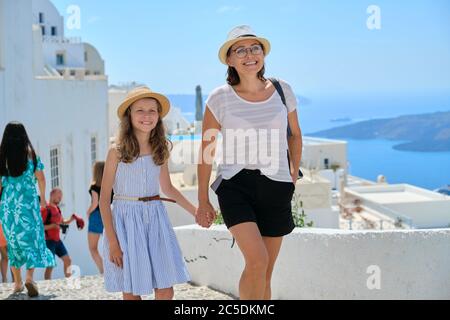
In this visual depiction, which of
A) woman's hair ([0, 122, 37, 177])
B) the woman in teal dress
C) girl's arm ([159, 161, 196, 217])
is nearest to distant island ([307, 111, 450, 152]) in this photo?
the woman in teal dress

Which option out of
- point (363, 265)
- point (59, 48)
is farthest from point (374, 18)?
point (59, 48)

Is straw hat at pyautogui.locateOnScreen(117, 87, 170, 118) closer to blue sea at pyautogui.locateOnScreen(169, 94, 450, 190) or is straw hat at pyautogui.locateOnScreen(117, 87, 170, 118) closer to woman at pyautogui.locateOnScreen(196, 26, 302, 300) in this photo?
woman at pyautogui.locateOnScreen(196, 26, 302, 300)

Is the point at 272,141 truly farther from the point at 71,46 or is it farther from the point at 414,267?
the point at 71,46

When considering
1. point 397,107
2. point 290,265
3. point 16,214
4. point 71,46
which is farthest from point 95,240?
point 397,107

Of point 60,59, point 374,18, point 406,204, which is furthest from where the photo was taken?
point 60,59

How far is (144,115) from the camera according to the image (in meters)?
4.39

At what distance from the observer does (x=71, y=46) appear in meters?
40.7

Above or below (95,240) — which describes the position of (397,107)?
above

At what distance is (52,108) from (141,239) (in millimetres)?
8927

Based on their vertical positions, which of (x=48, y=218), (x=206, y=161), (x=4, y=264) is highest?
(x=206, y=161)

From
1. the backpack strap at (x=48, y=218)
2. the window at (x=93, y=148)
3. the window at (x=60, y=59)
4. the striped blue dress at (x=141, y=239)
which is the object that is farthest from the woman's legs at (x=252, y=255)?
the window at (x=60, y=59)

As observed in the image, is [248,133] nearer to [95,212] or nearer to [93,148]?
[95,212]

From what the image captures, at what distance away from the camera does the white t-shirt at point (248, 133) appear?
417 cm
